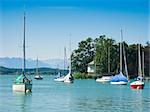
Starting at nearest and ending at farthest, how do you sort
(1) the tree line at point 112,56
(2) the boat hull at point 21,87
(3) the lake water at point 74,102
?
(3) the lake water at point 74,102 → (2) the boat hull at point 21,87 → (1) the tree line at point 112,56

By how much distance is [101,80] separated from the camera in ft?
279

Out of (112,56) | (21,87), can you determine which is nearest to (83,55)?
(112,56)

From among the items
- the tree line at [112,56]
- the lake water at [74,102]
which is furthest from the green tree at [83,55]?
the lake water at [74,102]

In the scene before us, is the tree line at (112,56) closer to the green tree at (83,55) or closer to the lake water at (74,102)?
the green tree at (83,55)

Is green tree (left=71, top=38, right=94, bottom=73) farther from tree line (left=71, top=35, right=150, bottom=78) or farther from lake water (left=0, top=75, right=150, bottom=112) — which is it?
lake water (left=0, top=75, right=150, bottom=112)

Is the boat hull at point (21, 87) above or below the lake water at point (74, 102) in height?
above

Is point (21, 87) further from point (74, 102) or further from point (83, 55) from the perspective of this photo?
point (83, 55)

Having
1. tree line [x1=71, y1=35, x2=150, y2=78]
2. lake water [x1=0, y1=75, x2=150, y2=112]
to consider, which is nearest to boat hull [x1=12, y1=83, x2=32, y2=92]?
lake water [x1=0, y1=75, x2=150, y2=112]

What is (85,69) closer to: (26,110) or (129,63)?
(129,63)

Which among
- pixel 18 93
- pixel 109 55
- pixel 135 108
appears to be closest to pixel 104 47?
pixel 109 55

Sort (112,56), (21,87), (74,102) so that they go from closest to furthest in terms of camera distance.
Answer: (74,102)
(21,87)
(112,56)

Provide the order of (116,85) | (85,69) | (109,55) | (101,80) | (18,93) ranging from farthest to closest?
1. (85,69)
2. (109,55)
3. (101,80)
4. (116,85)
5. (18,93)

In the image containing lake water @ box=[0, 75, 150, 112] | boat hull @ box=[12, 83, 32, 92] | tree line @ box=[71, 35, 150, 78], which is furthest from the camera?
tree line @ box=[71, 35, 150, 78]

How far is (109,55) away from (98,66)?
4.42 m
